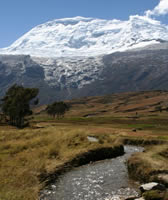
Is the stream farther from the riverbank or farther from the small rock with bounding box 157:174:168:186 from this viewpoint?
the small rock with bounding box 157:174:168:186

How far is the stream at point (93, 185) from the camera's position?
20859 millimetres

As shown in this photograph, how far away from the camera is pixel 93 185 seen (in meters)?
23.6

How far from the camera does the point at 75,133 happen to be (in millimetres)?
42312

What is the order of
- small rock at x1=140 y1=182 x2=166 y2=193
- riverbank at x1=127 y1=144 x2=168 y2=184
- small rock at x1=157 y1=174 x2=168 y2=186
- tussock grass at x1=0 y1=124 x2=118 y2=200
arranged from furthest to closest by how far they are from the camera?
1. riverbank at x1=127 y1=144 x2=168 y2=184
2. small rock at x1=157 y1=174 x2=168 y2=186
3. small rock at x1=140 y1=182 x2=166 y2=193
4. tussock grass at x1=0 y1=124 x2=118 y2=200

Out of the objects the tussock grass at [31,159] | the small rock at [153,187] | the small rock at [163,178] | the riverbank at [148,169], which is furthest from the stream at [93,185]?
the small rock at [163,178]

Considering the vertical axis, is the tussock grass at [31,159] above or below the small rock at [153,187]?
above

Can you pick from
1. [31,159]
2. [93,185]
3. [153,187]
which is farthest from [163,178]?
[31,159]

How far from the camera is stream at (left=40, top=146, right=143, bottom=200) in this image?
2086 cm

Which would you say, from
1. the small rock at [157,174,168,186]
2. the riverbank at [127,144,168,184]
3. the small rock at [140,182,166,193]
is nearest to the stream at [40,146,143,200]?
the small rock at [140,182,166,193]

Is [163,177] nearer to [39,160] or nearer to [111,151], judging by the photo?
[39,160]

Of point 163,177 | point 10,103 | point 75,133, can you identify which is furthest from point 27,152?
point 10,103

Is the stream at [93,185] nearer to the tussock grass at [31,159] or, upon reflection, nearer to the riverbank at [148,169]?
the riverbank at [148,169]

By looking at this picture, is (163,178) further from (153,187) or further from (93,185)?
(93,185)

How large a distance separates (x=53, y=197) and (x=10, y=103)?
3303 inches
